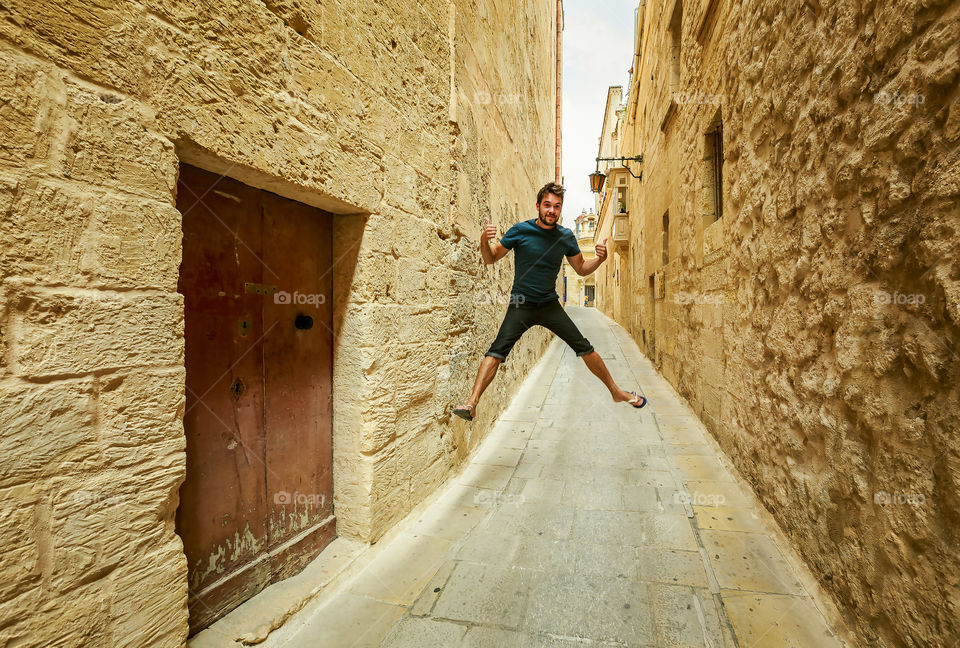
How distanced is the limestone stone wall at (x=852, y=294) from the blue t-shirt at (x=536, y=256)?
→ 4.04ft

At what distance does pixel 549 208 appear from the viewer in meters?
2.79

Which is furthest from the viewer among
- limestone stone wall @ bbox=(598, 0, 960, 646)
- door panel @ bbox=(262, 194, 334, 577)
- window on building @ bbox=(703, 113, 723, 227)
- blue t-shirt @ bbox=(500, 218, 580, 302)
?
window on building @ bbox=(703, 113, 723, 227)

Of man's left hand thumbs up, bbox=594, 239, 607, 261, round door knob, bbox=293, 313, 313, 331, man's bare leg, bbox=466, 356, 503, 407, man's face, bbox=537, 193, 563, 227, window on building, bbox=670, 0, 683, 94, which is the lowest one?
man's bare leg, bbox=466, 356, 503, 407

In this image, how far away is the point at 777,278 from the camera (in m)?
2.30

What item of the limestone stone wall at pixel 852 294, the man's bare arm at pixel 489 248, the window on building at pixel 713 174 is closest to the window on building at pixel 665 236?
the window on building at pixel 713 174

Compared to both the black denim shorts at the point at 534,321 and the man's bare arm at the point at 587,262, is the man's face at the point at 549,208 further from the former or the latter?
the black denim shorts at the point at 534,321

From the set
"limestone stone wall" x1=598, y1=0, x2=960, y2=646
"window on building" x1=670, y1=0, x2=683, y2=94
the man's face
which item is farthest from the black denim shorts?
"window on building" x1=670, y1=0, x2=683, y2=94

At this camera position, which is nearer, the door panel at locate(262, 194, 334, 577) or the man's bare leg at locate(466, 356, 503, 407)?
the door panel at locate(262, 194, 334, 577)

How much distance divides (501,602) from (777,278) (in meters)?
2.17

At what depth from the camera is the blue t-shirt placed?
286 centimetres

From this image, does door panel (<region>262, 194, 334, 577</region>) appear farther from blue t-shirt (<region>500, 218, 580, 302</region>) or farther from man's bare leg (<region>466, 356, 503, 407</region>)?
blue t-shirt (<region>500, 218, 580, 302</region>)

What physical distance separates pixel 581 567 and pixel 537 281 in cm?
170

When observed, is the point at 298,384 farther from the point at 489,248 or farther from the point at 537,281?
the point at 537,281

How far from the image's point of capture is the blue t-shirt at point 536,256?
2.86m
